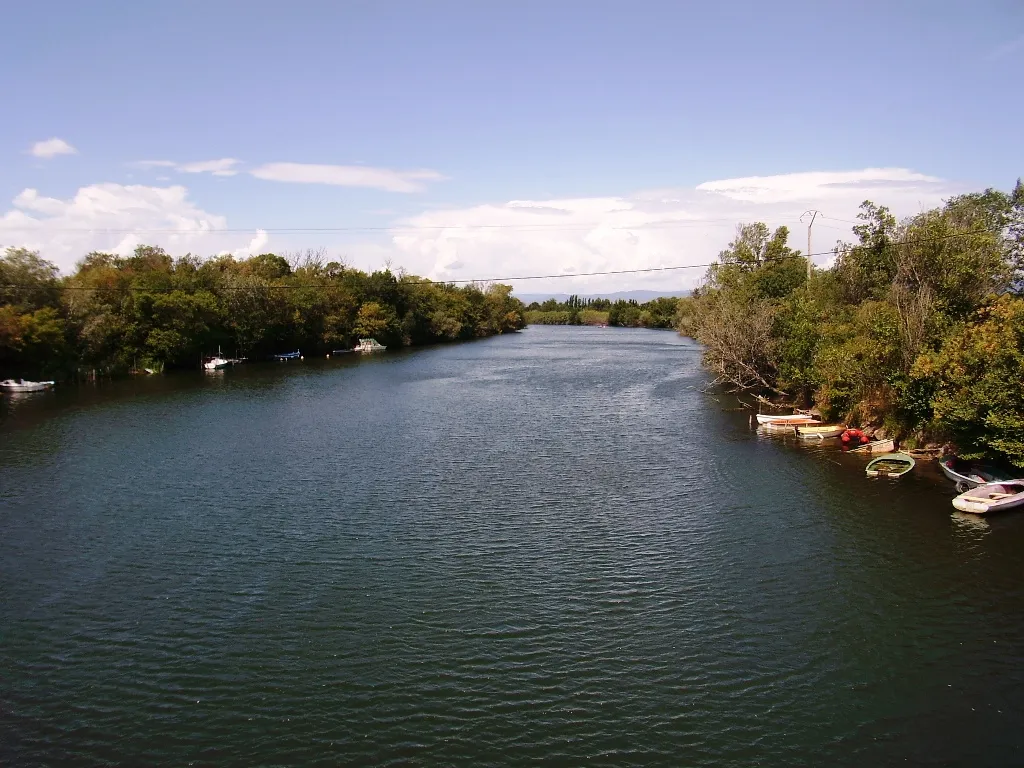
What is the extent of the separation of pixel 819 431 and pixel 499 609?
26.8 m

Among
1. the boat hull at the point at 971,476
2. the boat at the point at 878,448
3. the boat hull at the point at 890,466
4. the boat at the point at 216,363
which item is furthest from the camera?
the boat at the point at 216,363

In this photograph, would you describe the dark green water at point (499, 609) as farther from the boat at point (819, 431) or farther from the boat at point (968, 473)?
the boat at point (819, 431)

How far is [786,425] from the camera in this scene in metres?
41.4

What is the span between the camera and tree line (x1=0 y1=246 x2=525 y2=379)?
61875 mm

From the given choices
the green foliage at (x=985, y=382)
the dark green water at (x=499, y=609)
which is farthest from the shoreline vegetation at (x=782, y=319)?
the dark green water at (x=499, y=609)

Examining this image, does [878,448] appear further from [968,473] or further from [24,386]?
[24,386]

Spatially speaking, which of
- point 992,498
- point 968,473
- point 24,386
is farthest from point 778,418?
point 24,386

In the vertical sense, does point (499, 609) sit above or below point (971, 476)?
below

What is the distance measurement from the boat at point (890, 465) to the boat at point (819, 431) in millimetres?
6177

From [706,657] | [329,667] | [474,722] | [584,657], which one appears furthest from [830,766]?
[329,667]

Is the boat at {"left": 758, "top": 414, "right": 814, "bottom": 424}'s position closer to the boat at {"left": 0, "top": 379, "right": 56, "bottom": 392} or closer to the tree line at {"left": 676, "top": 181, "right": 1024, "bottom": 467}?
the tree line at {"left": 676, "top": 181, "right": 1024, "bottom": 467}

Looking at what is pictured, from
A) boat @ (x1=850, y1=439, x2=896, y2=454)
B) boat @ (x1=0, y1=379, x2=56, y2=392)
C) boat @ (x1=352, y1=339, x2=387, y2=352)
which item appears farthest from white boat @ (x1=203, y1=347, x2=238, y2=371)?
boat @ (x1=850, y1=439, x2=896, y2=454)

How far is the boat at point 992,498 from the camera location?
25219 mm

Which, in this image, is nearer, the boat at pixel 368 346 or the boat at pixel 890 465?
the boat at pixel 890 465
